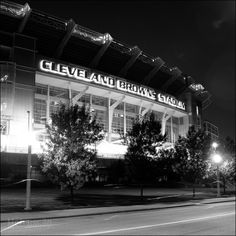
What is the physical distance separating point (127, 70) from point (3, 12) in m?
24.4

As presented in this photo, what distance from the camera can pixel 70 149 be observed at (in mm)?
25609

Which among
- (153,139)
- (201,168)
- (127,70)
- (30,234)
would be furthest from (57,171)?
(127,70)

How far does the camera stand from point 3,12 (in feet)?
152

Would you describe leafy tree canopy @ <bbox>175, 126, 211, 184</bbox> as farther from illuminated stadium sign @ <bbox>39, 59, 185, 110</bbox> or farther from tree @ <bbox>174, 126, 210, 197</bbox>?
illuminated stadium sign @ <bbox>39, 59, 185, 110</bbox>

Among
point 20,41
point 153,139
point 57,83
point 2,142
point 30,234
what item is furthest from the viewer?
point 57,83

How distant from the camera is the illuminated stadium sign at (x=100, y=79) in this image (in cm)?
5040

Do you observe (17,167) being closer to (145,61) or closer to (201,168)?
(201,168)

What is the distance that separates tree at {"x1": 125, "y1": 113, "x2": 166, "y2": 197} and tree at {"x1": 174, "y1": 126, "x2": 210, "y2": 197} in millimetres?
5623

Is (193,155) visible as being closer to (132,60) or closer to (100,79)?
(100,79)

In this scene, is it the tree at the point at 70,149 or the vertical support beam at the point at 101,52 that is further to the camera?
the vertical support beam at the point at 101,52

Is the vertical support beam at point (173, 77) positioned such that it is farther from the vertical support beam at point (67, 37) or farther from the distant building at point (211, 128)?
the vertical support beam at point (67, 37)

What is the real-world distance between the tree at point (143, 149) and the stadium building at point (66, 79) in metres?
A: 5.62

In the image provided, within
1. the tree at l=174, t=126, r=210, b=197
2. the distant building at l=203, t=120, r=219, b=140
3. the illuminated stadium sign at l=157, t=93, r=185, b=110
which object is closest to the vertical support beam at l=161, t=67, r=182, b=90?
the illuminated stadium sign at l=157, t=93, r=185, b=110

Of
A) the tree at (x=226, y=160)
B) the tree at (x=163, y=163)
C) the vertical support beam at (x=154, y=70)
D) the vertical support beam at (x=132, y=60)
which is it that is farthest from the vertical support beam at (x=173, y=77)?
the tree at (x=163, y=163)
